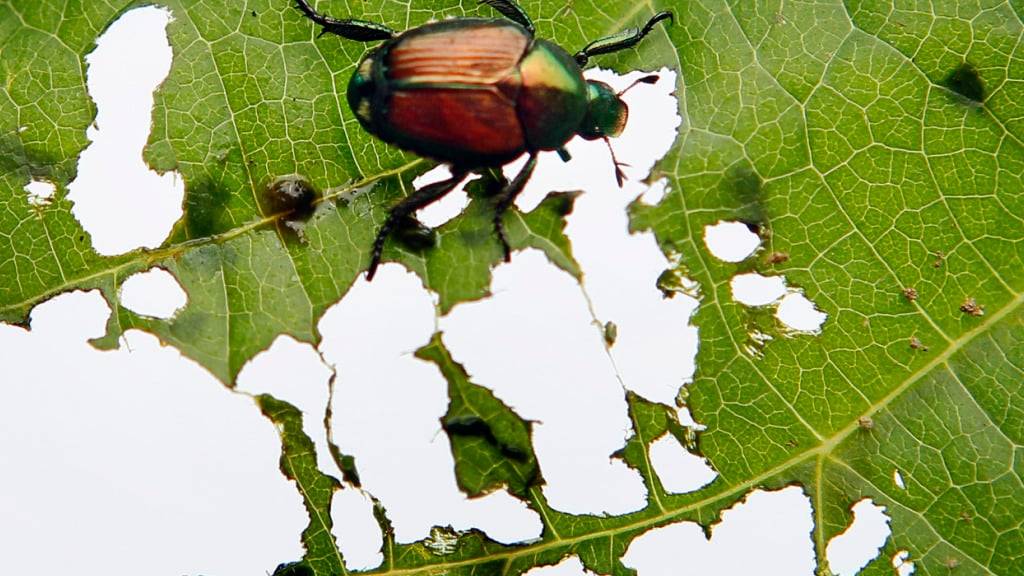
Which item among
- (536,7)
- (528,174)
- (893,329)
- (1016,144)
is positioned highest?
(536,7)

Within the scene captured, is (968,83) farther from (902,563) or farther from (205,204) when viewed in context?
(205,204)

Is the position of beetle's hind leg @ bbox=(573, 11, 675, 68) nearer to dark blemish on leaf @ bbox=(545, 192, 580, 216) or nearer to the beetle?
the beetle

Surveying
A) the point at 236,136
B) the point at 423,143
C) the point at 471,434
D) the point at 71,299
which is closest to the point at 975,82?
the point at 423,143

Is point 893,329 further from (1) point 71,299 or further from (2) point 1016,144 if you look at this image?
(1) point 71,299

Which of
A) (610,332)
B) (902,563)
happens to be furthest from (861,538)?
(610,332)

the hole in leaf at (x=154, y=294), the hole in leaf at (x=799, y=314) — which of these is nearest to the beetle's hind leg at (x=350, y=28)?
the hole in leaf at (x=154, y=294)

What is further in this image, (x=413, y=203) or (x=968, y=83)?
(x=413, y=203)
